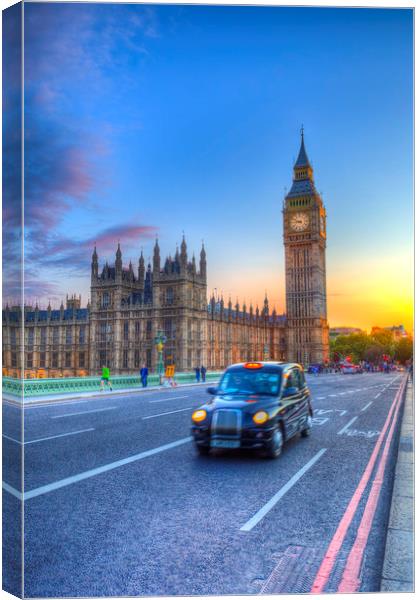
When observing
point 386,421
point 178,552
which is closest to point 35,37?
point 178,552

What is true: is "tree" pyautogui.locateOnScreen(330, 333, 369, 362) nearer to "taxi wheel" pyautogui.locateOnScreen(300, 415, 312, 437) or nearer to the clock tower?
the clock tower

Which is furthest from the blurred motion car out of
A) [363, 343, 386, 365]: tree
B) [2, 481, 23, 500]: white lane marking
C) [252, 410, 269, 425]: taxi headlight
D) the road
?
[2, 481, 23, 500]: white lane marking

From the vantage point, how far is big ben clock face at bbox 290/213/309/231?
8.88 metres

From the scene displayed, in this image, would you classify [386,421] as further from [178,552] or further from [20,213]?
[20,213]

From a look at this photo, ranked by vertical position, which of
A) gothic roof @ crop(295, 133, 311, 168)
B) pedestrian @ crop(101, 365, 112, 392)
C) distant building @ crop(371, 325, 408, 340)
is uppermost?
gothic roof @ crop(295, 133, 311, 168)

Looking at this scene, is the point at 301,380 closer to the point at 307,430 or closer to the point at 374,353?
the point at 307,430

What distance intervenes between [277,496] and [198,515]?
3.18 ft

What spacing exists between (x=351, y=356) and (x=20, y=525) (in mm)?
10393

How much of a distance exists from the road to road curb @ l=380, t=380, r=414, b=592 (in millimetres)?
94

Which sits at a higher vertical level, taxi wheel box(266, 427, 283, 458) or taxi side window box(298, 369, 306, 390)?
taxi side window box(298, 369, 306, 390)

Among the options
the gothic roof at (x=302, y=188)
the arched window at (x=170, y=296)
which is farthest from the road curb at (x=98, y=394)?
the gothic roof at (x=302, y=188)

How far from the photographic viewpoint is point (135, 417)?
1213 cm

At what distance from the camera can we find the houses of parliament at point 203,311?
28.0ft

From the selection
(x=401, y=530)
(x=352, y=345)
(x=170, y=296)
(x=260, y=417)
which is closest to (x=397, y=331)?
(x=260, y=417)
